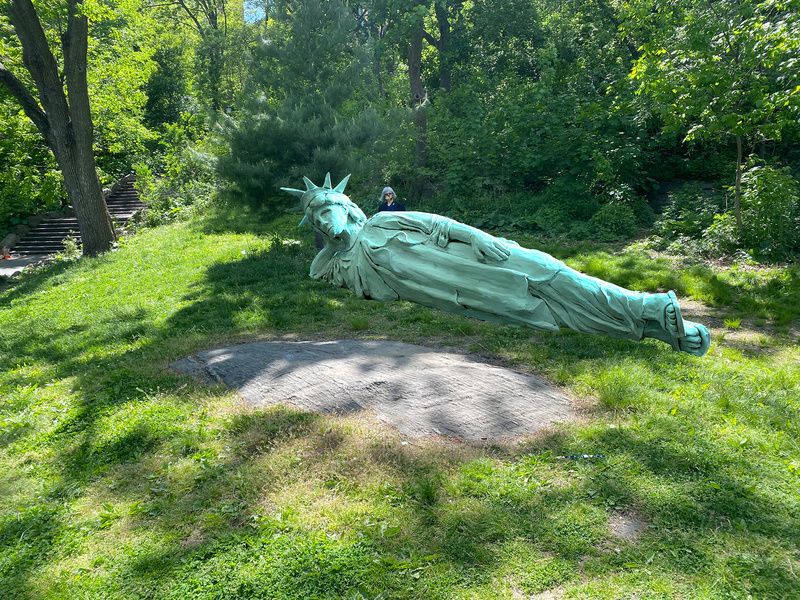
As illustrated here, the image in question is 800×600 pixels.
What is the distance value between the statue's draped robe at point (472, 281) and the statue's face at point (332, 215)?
0.16 metres

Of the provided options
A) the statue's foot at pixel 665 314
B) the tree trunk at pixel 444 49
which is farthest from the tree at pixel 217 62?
the statue's foot at pixel 665 314

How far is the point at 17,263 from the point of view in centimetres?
1805

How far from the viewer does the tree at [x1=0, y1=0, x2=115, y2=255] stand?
12828mm

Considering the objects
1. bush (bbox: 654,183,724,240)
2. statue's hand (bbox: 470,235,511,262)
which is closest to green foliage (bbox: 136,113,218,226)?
bush (bbox: 654,183,724,240)

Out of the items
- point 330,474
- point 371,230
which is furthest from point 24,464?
point 371,230

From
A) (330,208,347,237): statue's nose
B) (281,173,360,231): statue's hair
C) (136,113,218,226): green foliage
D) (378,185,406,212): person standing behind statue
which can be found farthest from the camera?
(136,113,218,226): green foliage

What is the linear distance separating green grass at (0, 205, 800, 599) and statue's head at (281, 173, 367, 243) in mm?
1606

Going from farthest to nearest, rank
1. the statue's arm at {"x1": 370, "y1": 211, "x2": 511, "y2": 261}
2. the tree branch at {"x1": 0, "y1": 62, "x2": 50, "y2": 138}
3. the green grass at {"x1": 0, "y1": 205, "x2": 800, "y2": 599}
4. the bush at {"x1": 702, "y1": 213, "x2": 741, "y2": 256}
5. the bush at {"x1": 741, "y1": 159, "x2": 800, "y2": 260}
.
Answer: the tree branch at {"x1": 0, "y1": 62, "x2": 50, "y2": 138} < the bush at {"x1": 702, "y1": 213, "x2": 741, "y2": 256} < the bush at {"x1": 741, "y1": 159, "x2": 800, "y2": 260} < the statue's arm at {"x1": 370, "y1": 211, "x2": 511, "y2": 261} < the green grass at {"x1": 0, "y1": 205, "x2": 800, "y2": 599}

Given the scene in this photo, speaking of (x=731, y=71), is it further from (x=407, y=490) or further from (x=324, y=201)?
(x=407, y=490)

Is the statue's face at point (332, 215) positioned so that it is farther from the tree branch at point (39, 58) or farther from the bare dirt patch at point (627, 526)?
the tree branch at point (39, 58)

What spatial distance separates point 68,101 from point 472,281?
1246 centimetres

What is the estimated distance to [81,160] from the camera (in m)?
14.0

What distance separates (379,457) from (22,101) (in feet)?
44.2

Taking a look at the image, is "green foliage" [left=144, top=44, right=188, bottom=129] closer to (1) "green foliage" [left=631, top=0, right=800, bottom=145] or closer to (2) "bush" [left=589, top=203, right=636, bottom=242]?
(2) "bush" [left=589, top=203, right=636, bottom=242]
